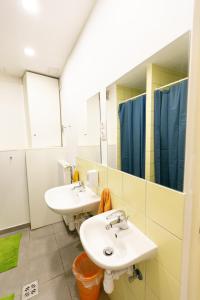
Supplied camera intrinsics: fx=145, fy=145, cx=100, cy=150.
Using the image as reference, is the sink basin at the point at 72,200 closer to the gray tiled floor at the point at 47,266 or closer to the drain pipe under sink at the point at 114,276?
the drain pipe under sink at the point at 114,276

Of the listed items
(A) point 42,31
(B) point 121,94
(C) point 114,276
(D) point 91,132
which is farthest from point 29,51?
(C) point 114,276

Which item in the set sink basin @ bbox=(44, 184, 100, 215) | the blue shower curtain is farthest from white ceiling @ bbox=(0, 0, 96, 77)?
sink basin @ bbox=(44, 184, 100, 215)

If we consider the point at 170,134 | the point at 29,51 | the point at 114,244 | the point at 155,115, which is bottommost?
the point at 114,244

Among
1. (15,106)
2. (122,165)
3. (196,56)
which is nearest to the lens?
(196,56)

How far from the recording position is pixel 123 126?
125cm

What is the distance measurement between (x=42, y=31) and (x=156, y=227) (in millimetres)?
2217

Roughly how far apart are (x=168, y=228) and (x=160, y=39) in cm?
100

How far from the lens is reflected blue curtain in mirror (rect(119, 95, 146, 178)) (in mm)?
1013

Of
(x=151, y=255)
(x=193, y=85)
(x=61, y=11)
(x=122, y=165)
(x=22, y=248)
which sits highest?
(x=61, y=11)

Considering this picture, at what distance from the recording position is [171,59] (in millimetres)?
781

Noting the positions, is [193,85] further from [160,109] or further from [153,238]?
[153,238]

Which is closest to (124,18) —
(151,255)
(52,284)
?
(151,255)

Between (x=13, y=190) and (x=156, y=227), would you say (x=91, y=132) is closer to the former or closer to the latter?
(x=156, y=227)

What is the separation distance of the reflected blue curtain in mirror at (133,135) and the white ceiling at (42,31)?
3.66 feet
